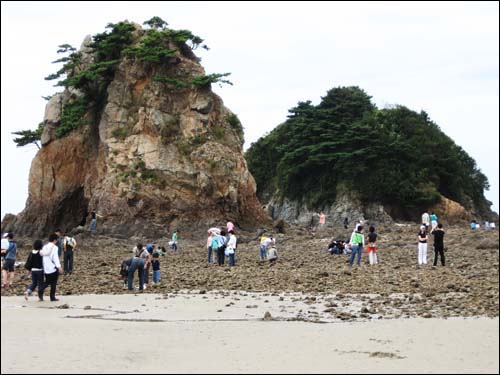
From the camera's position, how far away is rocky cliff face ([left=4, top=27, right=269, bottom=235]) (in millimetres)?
49094

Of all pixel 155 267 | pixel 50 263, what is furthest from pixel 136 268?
pixel 50 263

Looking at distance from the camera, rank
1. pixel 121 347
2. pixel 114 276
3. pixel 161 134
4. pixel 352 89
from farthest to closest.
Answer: pixel 352 89
pixel 161 134
pixel 114 276
pixel 121 347

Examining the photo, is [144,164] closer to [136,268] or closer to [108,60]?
[108,60]

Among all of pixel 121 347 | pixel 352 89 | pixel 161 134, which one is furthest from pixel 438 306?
pixel 352 89

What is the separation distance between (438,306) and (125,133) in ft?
132

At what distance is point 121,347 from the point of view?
10570mm

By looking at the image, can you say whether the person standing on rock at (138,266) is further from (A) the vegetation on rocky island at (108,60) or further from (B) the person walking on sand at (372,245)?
(A) the vegetation on rocky island at (108,60)

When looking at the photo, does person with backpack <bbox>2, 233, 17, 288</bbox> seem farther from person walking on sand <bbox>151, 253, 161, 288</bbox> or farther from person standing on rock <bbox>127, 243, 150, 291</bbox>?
person walking on sand <bbox>151, 253, 161, 288</bbox>

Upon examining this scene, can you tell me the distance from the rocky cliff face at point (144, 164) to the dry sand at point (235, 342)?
33283 millimetres

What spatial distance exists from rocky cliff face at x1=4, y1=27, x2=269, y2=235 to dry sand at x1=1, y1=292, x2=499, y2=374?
1310 inches

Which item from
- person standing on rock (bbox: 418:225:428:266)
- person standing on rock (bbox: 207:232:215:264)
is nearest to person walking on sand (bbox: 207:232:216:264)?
person standing on rock (bbox: 207:232:215:264)

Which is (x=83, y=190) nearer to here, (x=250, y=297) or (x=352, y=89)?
(x=352, y=89)

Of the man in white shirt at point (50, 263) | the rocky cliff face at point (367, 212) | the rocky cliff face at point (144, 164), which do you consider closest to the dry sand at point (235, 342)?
the man in white shirt at point (50, 263)

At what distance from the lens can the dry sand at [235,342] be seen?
9195mm
